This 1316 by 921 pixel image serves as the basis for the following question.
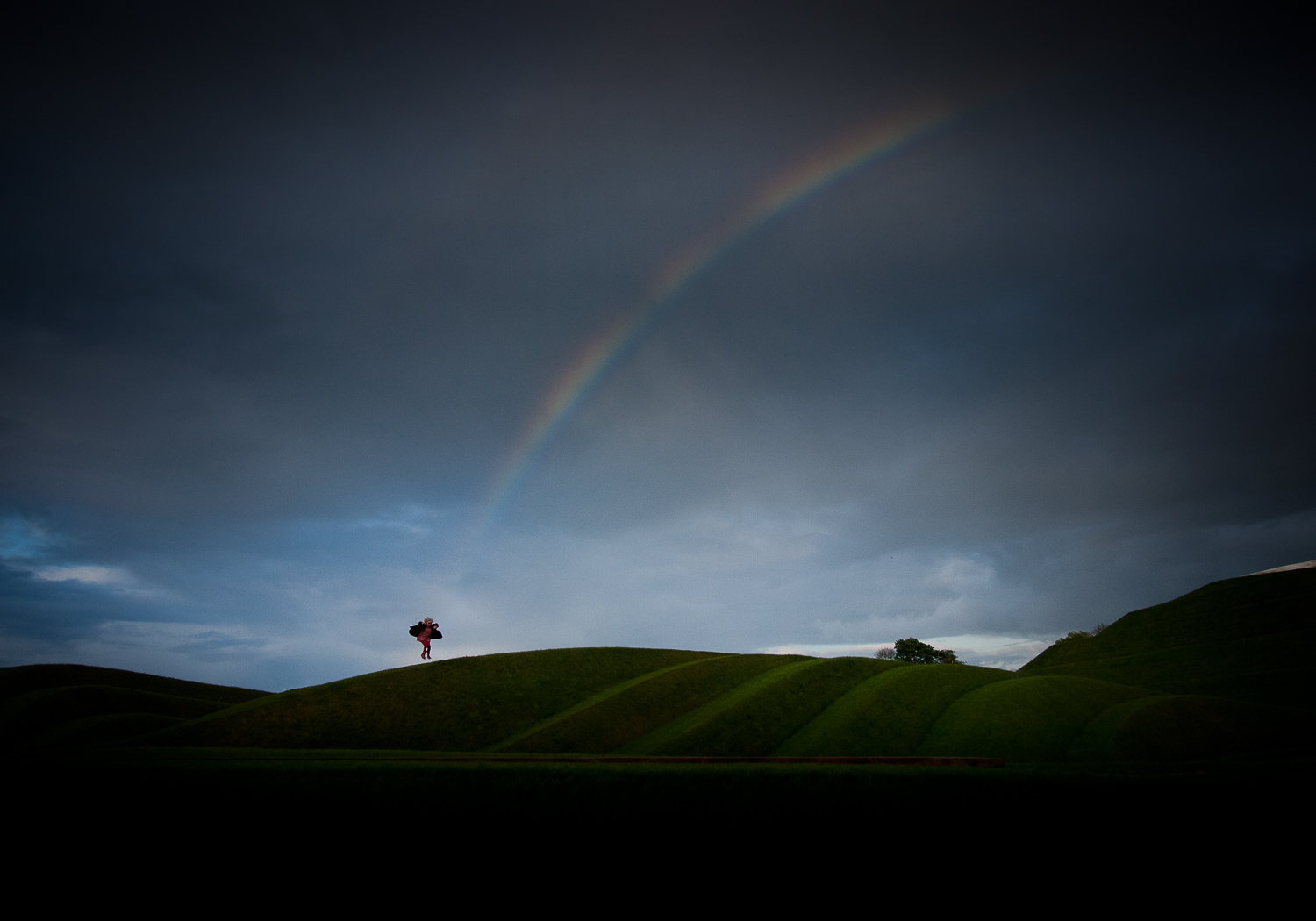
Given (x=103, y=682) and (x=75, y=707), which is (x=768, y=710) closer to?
(x=75, y=707)

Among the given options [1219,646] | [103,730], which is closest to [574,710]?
[103,730]

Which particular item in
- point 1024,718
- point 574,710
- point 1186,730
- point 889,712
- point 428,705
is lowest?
point 1186,730

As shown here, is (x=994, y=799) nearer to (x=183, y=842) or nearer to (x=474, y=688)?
(x=183, y=842)

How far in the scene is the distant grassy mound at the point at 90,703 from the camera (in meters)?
58.9

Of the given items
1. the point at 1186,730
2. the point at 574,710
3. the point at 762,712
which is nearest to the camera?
the point at 1186,730

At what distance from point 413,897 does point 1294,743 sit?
243ft

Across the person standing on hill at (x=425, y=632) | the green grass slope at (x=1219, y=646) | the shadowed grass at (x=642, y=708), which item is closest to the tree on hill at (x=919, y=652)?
the green grass slope at (x=1219, y=646)

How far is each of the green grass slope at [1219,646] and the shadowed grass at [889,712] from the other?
11.9 m

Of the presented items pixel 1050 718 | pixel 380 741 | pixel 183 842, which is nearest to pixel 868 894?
pixel 183 842

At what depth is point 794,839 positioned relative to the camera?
46.4ft

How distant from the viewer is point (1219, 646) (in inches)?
3378

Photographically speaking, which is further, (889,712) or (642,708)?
(642,708)

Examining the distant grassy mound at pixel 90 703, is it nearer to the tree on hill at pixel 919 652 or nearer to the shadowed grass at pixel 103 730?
the shadowed grass at pixel 103 730

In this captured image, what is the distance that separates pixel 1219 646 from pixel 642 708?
8381 cm
